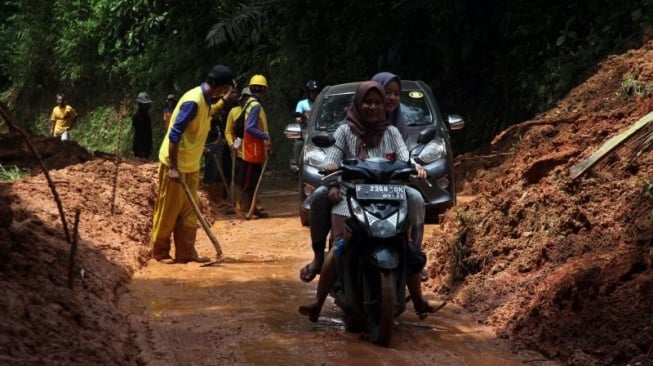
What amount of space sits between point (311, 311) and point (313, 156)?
19.0 ft

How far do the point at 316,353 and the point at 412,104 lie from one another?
7708mm

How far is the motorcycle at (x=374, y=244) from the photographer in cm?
679

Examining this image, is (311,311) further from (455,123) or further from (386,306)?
(455,123)

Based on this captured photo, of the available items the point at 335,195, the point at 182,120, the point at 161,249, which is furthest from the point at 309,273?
the point at 161,249

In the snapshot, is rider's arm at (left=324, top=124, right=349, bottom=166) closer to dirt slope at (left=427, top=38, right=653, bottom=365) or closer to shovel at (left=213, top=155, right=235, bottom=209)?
dirt slope at (left=427, top=38, right=653, bottom=365)

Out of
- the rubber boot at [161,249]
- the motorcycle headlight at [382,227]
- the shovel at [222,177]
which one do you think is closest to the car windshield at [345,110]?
the shovel at [222,177]

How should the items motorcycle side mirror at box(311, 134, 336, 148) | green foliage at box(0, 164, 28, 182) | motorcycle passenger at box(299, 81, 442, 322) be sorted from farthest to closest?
1. green foliage at box(0, 164, 28, 182)
2. motorcycle passenger at box(299, 81, 442, 322)
3. motorcycle side mirror at box(311, 134, 336, 148)

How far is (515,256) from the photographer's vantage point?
8.80 meters

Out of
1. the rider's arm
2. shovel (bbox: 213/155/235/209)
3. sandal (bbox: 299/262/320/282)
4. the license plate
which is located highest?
the rider's arm

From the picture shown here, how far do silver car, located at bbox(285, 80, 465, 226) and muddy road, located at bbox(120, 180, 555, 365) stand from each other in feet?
6.98

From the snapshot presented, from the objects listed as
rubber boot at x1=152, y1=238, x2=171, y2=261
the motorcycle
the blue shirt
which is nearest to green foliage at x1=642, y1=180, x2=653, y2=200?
the motorcycle

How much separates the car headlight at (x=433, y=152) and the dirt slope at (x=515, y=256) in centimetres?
125

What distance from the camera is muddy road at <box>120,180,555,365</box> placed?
6.66 metres

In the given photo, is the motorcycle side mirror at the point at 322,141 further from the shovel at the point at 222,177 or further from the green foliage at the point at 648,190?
the shovel at the point at 222,177
